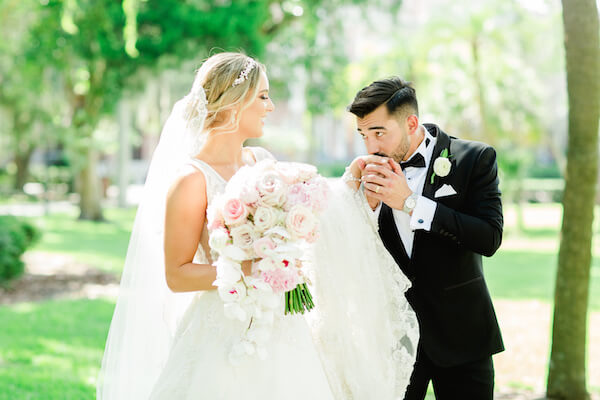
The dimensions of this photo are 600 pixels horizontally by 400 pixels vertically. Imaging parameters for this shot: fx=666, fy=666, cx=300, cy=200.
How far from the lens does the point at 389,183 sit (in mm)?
2941

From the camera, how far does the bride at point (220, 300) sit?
2854mm

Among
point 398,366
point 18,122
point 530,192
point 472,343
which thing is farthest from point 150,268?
point 530,192

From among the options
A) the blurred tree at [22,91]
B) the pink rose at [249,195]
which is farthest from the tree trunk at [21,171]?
the pink rose at [249,195]

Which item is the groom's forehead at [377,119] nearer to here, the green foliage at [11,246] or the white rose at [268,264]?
the white rose at [268,264]

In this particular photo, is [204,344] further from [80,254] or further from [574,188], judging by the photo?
[80,254]

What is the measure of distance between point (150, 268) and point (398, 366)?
1.28 m

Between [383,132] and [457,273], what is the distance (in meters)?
0.76

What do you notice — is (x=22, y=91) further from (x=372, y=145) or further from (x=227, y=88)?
(x=372, y=145)

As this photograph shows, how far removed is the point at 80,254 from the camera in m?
14.5

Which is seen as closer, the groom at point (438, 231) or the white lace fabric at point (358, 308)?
the groom at point (438, 231)

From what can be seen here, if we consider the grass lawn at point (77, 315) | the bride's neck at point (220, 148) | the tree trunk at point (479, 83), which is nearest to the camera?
the bride's neck at point (220, 148)

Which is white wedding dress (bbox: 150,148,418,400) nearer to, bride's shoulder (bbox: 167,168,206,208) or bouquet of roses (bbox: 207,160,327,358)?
bride's shoulder (bbox: 167,168,206,208)

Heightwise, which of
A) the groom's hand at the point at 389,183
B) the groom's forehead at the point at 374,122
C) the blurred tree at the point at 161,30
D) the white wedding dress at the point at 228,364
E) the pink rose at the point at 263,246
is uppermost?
the blurred tree at the point at 161,30

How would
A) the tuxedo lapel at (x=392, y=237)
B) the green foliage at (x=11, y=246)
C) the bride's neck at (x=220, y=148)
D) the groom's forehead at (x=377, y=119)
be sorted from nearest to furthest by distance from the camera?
the groom's forehead at (x=377, y=119)
the bride's neck at (x=220, y=148)
the tuxedo lapel at (x=392, y=237)
the green foliage at (x=11, y=246)
